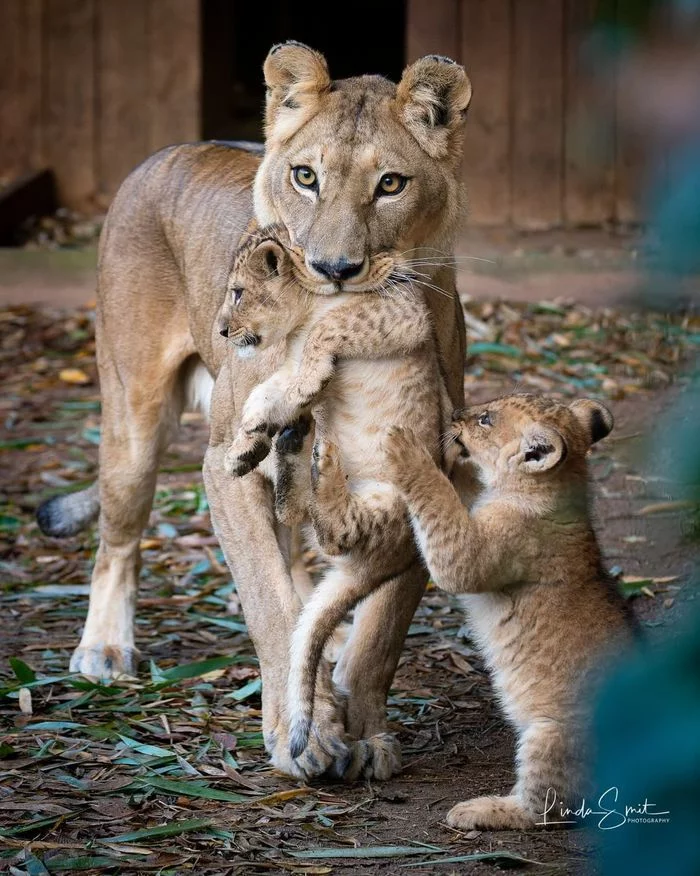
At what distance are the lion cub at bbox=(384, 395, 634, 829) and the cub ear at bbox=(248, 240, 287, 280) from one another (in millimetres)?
582

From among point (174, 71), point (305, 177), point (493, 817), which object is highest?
point (305, 177)

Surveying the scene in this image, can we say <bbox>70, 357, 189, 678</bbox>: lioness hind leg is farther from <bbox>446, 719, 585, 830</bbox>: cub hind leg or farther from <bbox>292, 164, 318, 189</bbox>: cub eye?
<bbox>446, 719, 585, 830</bbox>: cub hind leg

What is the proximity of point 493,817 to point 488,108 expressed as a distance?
797cm

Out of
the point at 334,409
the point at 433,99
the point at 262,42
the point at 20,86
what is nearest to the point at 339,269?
the point at 334,409

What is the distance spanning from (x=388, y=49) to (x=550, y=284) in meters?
7.36

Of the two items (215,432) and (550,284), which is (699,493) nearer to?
(215,432)

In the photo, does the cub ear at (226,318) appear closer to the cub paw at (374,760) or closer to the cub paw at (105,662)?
the cub paw at (374,760)

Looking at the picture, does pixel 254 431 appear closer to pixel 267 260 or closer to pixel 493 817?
pixel 267 260

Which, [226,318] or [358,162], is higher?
[358,162]

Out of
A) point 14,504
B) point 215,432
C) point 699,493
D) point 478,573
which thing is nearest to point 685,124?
point 699,493

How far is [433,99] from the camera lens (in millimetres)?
3996

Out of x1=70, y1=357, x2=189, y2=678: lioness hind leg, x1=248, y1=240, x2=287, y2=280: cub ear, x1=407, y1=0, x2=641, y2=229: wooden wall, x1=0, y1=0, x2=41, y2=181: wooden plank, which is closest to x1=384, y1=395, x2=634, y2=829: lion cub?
x1=248, y1=240, x2=287, y2=280: cub ear

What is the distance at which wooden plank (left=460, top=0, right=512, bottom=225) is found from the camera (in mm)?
10133

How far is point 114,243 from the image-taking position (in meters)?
5.31
